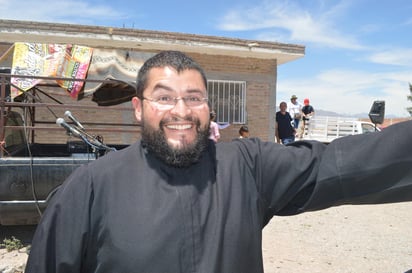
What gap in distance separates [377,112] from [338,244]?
429 centimetres

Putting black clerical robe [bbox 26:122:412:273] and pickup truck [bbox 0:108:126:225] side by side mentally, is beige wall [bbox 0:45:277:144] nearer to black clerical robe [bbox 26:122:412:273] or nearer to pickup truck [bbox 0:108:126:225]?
pickup truck [bbox 0:108:126:225]

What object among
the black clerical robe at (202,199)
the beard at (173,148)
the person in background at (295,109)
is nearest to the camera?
the black clerical robe at (202,199)

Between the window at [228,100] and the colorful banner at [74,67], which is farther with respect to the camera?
the window at [228,100]

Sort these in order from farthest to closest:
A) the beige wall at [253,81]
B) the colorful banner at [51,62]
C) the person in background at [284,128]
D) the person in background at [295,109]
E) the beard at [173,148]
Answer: the person in background at [295,109] < the beige wall at [253,81] < the person in background at [284,128] < the colorful banner at [51,62] < the beard at [173,148]

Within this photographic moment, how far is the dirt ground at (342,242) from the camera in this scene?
4.50 metres

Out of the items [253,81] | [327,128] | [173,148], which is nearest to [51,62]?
[173,148]

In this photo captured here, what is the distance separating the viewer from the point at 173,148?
5.37 ft

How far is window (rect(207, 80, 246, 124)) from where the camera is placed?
41.6ft

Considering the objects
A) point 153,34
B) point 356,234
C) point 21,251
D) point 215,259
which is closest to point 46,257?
point 215,259

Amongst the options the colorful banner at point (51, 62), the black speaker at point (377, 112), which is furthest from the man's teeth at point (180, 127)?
the black speaker at point (377, 112)

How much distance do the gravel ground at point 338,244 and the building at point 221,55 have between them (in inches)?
248

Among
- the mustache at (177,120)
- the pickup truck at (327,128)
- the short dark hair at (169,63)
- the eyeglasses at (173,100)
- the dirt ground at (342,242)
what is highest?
the short dark hair at (169,63)

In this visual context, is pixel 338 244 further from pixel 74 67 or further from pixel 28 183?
pixel 74 67

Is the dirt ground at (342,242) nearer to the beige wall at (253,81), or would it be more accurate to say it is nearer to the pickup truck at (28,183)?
the pickup truck at (28,183)
